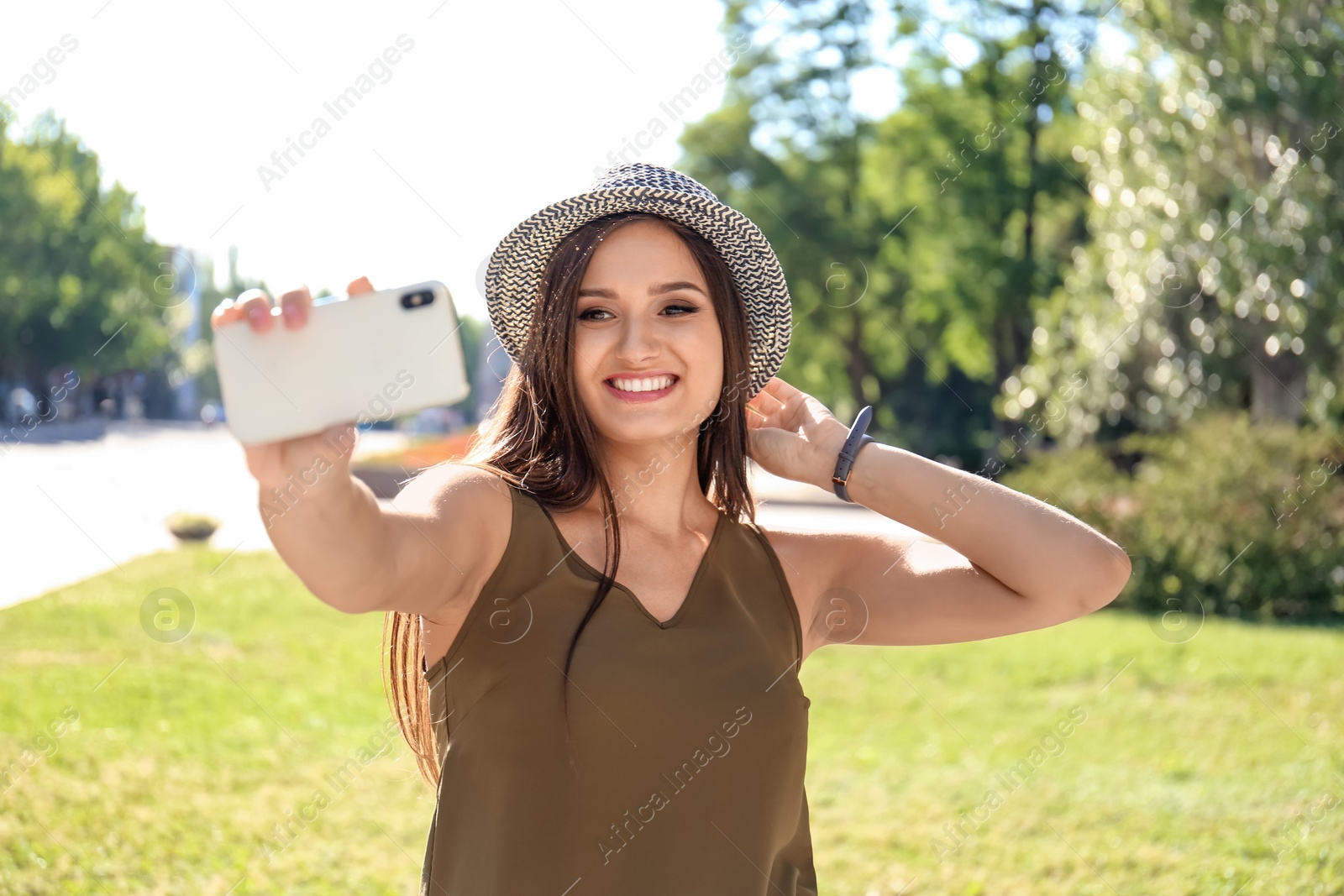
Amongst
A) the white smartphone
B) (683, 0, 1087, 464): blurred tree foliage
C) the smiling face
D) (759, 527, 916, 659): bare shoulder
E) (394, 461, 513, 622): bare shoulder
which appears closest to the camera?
the white smartphone

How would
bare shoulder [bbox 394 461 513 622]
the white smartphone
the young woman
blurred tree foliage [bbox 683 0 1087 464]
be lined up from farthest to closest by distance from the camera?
blurred tree foliage [bbox 683 0 1087 464]
the young woman
bare shoulder [bbox 394 461 513 622]
the white smartphone

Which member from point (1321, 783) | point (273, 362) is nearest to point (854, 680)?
point (1321, 783)

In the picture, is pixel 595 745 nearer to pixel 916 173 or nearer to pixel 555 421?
pixel 555 421

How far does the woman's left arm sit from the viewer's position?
223 cm

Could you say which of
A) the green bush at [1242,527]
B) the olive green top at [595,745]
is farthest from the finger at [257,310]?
the green bush at [1242,527]

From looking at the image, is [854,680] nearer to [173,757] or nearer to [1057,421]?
[173,757]

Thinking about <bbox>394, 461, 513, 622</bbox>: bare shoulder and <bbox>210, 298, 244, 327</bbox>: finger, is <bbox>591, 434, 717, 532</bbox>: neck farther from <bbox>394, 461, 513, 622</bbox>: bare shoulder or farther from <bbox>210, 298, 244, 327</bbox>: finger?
<bbox>210, 298, 244, 327</bbox>: finger

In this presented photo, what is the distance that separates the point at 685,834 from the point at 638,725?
221 mm

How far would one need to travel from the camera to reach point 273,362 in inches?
52.7

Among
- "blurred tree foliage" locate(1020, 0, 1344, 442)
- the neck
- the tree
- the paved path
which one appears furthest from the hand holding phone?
the tree

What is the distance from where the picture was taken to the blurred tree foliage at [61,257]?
113 feet

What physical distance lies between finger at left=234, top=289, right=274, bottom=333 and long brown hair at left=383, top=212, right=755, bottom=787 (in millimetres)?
681

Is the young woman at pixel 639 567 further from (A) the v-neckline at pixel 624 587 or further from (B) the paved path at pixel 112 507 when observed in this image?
(B) the paved path at pixel 112 507

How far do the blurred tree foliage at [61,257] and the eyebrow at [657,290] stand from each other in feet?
105
